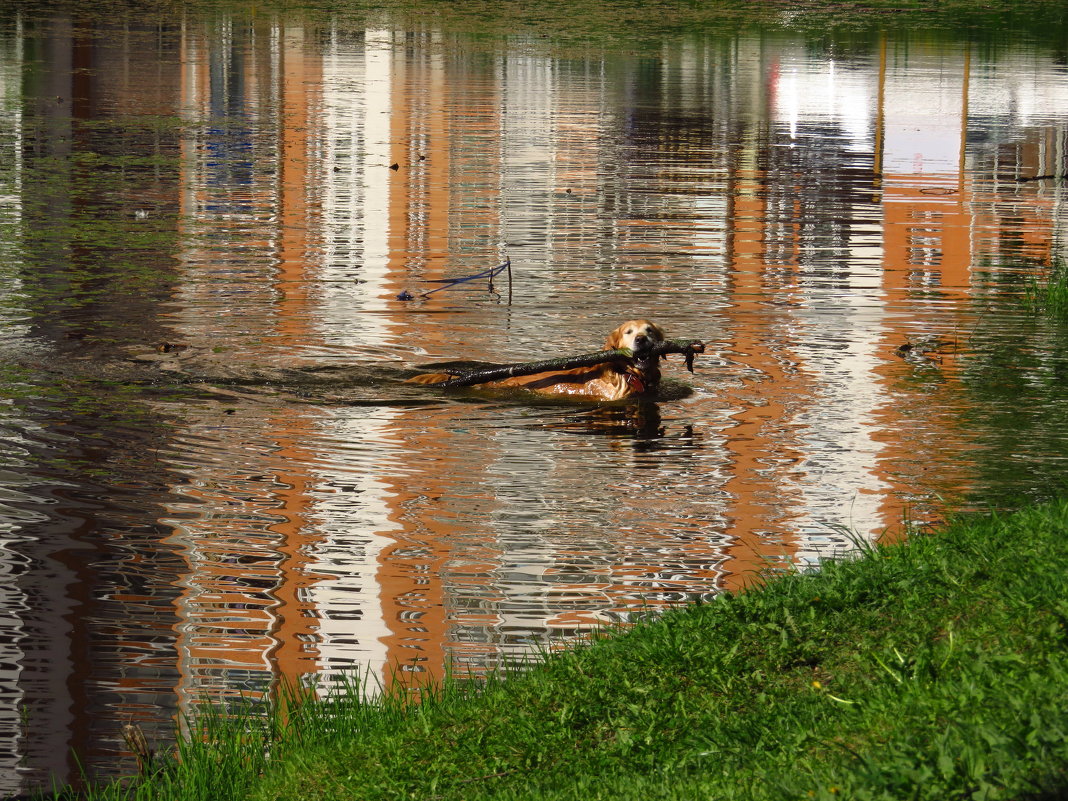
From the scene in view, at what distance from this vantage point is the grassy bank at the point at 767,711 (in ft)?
15.8

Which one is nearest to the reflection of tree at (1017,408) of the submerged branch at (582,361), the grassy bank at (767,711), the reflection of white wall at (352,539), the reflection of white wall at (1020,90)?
the submerged branch at (582,361)

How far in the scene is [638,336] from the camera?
37.2 ft

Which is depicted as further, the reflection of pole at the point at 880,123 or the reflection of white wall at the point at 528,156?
the reflection of pole at the point at 880,123

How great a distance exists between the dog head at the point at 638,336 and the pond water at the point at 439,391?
1.62ft

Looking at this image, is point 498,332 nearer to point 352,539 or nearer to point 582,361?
point 582,361

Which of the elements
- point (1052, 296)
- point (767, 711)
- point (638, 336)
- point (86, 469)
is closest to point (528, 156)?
point (1052, 296)

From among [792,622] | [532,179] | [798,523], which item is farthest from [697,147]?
[792,622]

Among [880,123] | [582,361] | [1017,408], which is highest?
[880,123]

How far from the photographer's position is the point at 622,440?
10.7 m

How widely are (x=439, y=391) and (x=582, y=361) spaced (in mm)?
1120

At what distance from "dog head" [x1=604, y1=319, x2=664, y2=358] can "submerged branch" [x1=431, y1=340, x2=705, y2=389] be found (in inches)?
1.4

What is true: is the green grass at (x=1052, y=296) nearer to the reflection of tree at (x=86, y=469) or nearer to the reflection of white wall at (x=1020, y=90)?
the reflection of tree at (x=86, y=469)

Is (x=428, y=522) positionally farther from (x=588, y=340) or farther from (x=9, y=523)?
(x=588, y=340)

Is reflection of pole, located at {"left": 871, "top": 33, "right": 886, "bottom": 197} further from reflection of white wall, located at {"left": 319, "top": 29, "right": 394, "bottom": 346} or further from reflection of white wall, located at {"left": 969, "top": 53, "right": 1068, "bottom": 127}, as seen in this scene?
reflection of white wall, located at {"left": 319, "top": 29, "right": 394, "bottom": 346}
